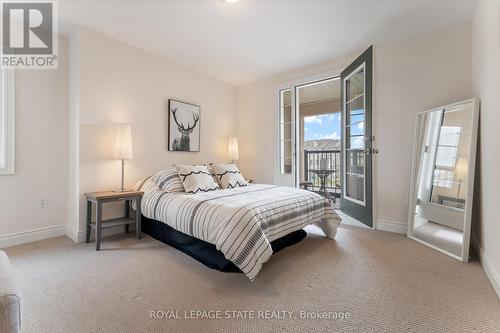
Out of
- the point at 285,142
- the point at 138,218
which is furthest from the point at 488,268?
the point at 138,218

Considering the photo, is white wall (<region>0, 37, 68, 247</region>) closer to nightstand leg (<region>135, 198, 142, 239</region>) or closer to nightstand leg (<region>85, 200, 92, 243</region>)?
nightstand leg (<region>85, 200, 92, 243</region>)

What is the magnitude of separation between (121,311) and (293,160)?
327 cm

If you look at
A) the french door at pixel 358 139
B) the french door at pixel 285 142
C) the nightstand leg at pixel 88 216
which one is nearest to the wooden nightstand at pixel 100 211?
the nightstand leg at pixel 88 216

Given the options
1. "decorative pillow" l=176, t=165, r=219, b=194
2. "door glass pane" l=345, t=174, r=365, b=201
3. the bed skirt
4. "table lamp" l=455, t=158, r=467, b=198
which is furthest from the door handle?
"decorative pillow" l=176, t=165, r=219, b=194

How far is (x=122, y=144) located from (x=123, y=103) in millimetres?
616

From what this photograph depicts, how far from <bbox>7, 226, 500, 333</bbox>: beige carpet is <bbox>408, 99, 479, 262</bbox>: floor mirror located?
0.27 meters

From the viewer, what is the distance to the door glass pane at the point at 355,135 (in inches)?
126

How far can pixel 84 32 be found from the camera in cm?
273

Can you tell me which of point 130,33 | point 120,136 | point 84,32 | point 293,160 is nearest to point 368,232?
point 293,160

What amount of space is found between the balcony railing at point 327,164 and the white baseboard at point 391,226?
111 inches

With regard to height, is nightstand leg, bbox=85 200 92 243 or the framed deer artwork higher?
the framed deer artwork

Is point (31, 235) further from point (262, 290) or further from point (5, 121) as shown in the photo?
point (262, 290)

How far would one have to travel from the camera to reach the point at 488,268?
77.2 inches

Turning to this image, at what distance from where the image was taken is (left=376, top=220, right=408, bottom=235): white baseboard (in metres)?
3.03
